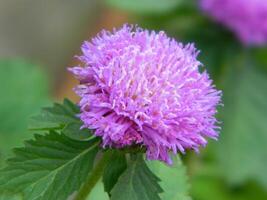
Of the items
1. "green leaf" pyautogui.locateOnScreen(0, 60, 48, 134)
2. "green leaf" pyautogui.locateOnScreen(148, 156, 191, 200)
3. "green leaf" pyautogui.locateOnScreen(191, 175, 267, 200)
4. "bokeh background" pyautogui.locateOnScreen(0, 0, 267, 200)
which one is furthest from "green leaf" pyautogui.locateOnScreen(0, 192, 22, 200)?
"green leaf" pyautogui.locateOnScreen(191, 175, 267, 200)

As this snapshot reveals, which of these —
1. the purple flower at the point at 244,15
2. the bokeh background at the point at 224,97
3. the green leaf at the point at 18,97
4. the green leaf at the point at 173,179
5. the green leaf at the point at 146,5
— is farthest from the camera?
the green leaf at the point at 146,5

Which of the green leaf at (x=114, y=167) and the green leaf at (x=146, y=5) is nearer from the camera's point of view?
the green leaf at (x=114, y=167)

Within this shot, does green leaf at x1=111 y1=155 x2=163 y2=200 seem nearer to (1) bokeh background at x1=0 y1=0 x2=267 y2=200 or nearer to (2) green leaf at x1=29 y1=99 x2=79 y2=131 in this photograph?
(2) green leaf at x1=29 y1=99 x2=79 y2=131

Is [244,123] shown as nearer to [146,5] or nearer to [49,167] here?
[146,5]

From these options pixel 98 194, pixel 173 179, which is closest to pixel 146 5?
pixel 98 194

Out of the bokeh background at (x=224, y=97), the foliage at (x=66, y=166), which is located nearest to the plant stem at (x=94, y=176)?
the foliage at (x=66, y=166)

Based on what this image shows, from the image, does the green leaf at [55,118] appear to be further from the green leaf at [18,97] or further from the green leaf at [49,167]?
the green leaf at [18,97]
